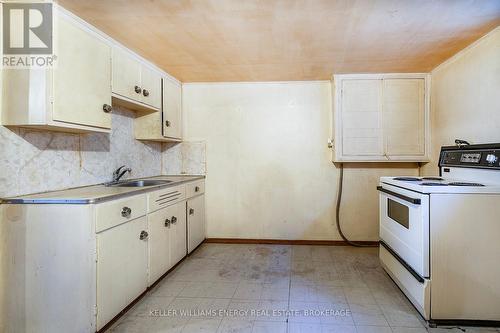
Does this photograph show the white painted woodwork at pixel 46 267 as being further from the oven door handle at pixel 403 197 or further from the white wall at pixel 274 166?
the white wall at pixel 274 166

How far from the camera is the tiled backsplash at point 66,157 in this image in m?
1.71

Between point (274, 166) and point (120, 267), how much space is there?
217 cm

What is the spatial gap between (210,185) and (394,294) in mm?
2301

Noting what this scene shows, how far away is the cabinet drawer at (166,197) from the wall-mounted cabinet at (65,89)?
64cm

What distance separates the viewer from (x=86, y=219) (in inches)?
63.1

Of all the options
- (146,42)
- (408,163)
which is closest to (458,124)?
(408,163)

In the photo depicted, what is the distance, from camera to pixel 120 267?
1860 mm

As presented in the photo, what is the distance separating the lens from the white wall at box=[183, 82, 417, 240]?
3.48 meters

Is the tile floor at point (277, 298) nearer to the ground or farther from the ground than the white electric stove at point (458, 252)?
nearer to the ground

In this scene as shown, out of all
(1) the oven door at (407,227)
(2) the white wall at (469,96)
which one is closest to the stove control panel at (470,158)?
(2) the white wall at (469,96)

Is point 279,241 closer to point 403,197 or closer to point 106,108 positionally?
point 403,197

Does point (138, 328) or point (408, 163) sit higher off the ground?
point (408, 163)

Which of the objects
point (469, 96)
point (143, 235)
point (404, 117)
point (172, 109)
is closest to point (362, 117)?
point (404, 117)

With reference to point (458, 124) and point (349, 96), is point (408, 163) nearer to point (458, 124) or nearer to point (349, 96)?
point (458, 124)
